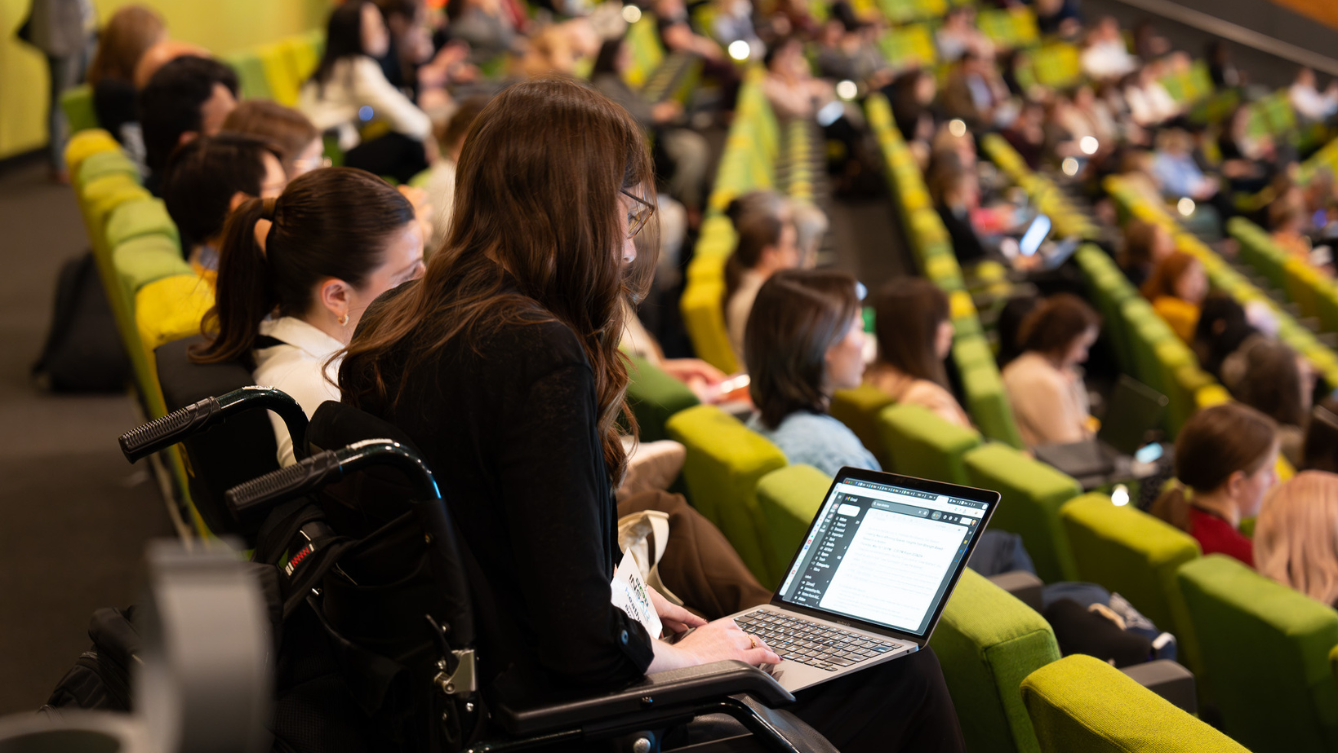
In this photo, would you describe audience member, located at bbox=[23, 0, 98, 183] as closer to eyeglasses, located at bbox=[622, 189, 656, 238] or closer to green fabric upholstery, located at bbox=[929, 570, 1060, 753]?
eyeglasses, located at bbox=[622, 189, 656, 238]

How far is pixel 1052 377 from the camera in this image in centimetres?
349

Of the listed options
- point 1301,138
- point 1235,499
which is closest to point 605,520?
point 1235,499

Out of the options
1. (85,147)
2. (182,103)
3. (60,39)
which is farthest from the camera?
(60,39)

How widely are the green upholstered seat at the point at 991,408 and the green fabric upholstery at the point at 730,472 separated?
1.25 m

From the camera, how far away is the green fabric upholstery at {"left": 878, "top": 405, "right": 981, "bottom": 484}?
2.18 m

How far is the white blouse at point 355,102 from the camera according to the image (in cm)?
388

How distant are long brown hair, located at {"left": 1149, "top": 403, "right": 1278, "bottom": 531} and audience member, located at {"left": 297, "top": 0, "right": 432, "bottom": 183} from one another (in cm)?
274

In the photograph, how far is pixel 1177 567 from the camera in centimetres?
191

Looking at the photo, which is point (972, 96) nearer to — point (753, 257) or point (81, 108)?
point (753, 257)

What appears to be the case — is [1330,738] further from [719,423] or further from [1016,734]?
[719,423]

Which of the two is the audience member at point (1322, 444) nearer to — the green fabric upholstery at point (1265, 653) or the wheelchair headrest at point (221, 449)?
the green fabric upholstery at point (1265, 653)

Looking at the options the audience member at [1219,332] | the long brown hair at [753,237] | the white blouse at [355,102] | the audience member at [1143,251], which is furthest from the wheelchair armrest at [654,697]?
the audience member at [1143,251]

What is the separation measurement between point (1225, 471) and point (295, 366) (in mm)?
1928

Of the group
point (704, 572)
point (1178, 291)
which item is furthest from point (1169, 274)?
point (704, 572)
